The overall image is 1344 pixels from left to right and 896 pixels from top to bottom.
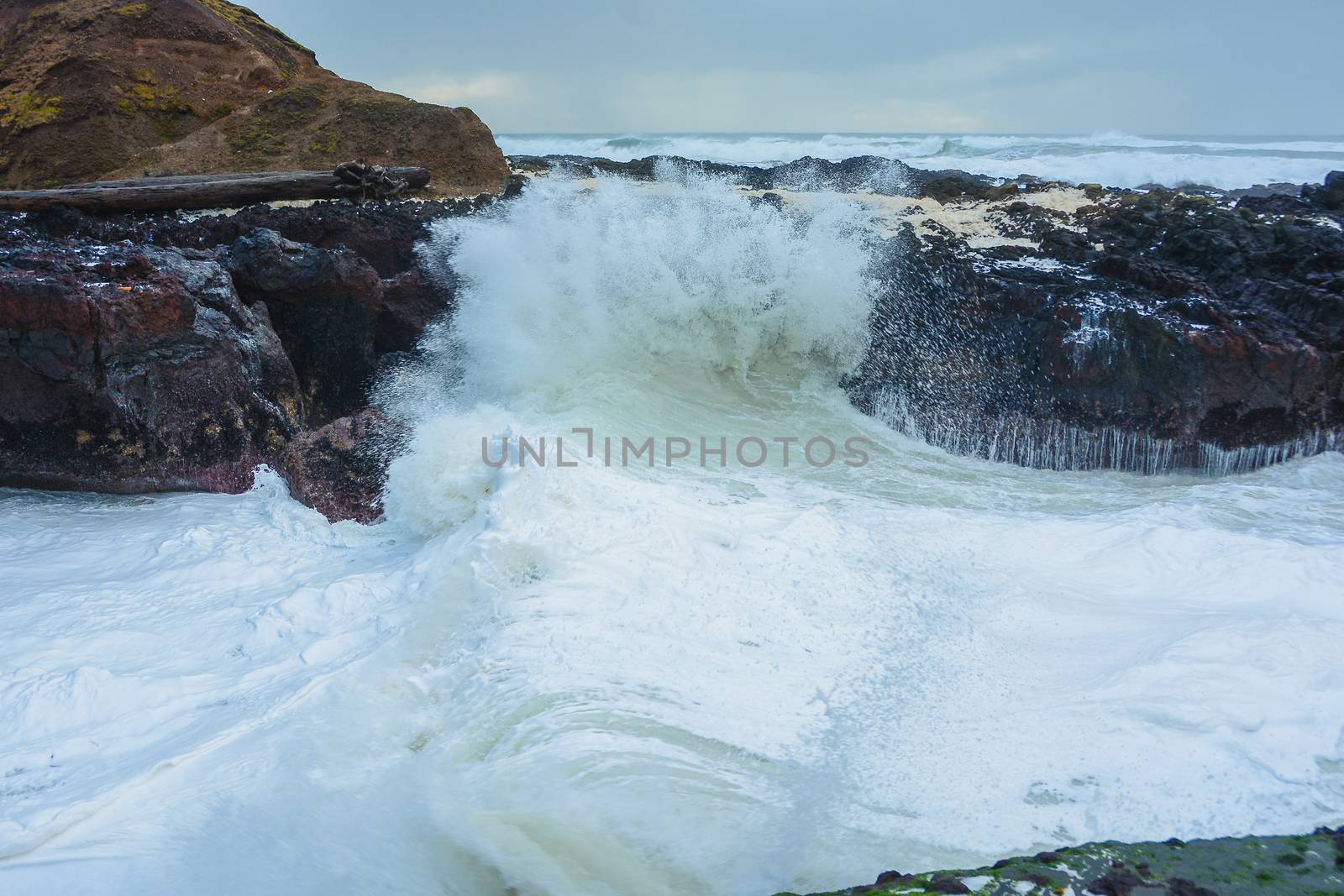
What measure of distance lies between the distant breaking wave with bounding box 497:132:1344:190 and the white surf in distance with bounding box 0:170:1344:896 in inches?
438

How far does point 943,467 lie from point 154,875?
15.8 ft

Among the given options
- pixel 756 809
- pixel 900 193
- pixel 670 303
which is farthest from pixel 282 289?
pixel 900 193

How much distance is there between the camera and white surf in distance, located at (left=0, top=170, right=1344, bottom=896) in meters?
2.52

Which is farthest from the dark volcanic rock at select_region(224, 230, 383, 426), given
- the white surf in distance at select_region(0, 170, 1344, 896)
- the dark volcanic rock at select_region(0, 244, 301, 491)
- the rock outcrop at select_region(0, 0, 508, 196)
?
the rock outcrop at select_region(0, 0, 508, 196)

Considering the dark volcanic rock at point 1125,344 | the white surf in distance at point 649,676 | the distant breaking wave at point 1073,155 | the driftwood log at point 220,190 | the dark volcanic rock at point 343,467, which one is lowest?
the white surf in distance at point 649,676

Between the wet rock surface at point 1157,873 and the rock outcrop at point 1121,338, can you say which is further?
the rock outcrop at point 1121,338

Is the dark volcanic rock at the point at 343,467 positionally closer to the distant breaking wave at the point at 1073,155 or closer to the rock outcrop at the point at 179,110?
the rock outcrop at the point at 179,110

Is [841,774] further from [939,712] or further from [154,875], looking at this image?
[154,875]

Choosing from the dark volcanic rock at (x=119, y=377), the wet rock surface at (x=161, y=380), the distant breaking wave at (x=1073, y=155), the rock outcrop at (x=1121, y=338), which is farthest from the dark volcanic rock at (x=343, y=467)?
the distant breaking wave at (x=1073, y=155)

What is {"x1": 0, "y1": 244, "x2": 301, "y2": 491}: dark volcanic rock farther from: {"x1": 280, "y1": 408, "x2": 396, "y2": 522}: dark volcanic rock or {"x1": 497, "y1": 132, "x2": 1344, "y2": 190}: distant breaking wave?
{"x1": 497, "y1": 132, "x2": 1344, "y2": 190}: distant breaking wave

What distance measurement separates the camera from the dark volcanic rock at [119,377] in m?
4.77

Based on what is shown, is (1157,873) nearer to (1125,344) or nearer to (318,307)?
(1125,344)

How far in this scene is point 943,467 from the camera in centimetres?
588

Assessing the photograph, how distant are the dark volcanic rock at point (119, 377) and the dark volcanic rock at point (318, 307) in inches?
26.6
